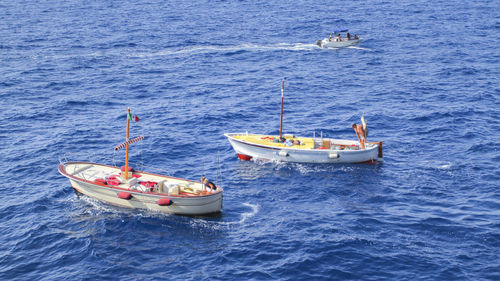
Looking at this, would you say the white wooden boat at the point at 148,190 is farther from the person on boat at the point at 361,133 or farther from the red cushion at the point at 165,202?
the person on boat at the point at 361,133

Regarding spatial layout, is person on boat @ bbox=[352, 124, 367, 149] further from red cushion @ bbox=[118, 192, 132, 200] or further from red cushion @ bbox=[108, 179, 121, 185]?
red cushion @ bbox=[108, 179, 121, 185]

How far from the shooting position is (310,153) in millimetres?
62844

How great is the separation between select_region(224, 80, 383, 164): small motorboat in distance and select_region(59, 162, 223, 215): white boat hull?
12341 millimetres

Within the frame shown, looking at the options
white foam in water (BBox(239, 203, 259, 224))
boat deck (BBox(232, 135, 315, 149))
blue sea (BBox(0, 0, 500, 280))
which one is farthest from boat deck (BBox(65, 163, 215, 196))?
boat deck (BBox(232, 135, 315, 149))

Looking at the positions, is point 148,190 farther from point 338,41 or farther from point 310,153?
point 338,41

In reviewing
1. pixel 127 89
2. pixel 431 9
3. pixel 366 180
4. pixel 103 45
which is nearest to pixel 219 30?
pixel 103 45

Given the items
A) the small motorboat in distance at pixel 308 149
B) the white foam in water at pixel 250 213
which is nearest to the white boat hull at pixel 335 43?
the small motorboat in distance at pixel 308 149

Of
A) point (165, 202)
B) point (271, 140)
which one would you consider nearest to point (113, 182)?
point (165, 202)

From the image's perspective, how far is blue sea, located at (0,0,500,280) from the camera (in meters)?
46.0

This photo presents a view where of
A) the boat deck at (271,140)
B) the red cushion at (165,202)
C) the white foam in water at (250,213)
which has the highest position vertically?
the boat deck at (271,140)

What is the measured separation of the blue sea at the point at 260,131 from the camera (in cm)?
4603

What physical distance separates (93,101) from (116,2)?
91.4 meters

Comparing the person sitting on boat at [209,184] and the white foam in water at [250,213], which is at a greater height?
the person sitting on boat at [209,184]

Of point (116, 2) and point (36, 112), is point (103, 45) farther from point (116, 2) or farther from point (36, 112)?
point (116, 2)
